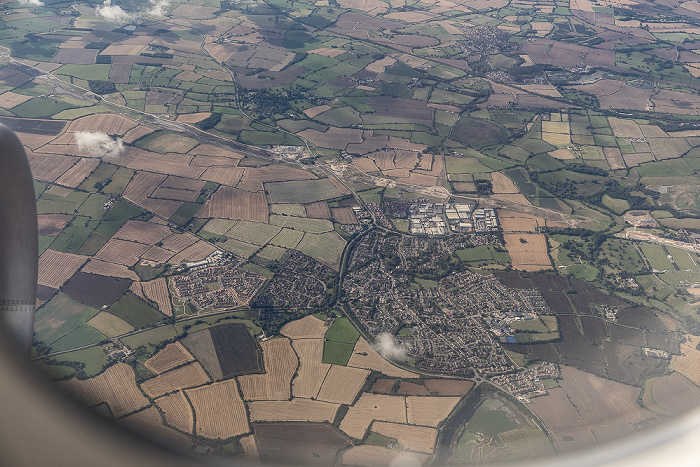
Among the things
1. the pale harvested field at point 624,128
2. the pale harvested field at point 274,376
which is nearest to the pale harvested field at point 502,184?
the pale harvested field at point 624,128

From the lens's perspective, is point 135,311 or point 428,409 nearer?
point 428,409

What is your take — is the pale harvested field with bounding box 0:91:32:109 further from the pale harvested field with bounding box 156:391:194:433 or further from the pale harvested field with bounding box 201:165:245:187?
the pale harvested field with bounding box 156:391:194:433

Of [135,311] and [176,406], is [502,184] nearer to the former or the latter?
[135,311]

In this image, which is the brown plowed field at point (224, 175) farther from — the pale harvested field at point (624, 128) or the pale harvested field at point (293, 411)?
the pale harvested field at point (624, 128)

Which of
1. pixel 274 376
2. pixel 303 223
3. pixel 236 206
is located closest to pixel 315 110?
pixel 236 206

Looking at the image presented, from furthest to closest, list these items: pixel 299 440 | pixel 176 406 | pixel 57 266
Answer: pixel 57 266 < pixel 176 406 < pixel 299 440

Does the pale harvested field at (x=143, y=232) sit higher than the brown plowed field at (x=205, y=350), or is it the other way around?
the brown plowed field at (x=205, y=350)
